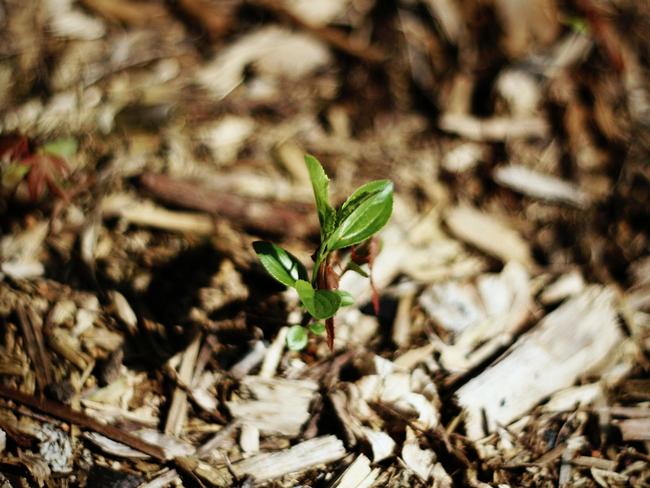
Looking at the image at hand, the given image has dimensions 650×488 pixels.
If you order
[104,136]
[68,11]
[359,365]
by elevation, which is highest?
[68,11]

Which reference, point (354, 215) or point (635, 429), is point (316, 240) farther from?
point (635, 429)

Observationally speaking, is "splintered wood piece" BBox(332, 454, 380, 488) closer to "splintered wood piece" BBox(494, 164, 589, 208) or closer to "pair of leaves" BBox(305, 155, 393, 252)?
"pair of leaves" BBox(305, 155, 393, 252)

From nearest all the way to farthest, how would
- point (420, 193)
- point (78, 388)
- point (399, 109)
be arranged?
point (78, 388), point (420, 193), point (399, 109)

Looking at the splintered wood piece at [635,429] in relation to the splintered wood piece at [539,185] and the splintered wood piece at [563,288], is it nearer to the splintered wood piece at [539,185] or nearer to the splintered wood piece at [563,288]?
the splintered wood piece at [563,288]

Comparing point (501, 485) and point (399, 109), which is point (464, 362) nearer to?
point (501, 485)

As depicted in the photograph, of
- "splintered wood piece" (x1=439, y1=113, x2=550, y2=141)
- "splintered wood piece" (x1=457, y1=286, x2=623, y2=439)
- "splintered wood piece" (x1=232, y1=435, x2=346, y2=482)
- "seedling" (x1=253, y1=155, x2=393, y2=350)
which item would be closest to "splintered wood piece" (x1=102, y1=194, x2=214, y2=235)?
"seedling" (x1=253, y1=155, x2=393, y2=350)

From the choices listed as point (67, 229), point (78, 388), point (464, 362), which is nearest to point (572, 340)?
point (464, 362)

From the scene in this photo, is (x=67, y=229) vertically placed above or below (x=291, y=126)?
below

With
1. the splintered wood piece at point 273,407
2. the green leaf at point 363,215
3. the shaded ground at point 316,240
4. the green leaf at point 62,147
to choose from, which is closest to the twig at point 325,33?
the shaded ground at point 316,240

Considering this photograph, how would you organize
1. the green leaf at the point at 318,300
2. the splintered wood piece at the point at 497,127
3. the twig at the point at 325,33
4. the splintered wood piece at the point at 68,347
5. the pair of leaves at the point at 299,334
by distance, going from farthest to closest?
the twig at the point at 325,33 → the splintered wood piece at the point at 497,127 → the splintered wood piece at the point at 68,347 → the pair of leaves at the point at 299,334 → the green leaf at the point at 318,300
